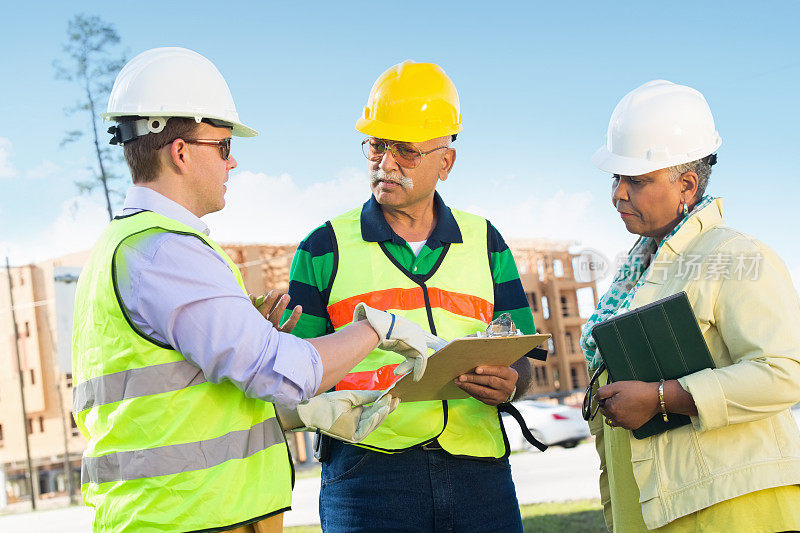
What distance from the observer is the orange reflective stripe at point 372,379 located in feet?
9.87

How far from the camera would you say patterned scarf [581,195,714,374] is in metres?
3.02

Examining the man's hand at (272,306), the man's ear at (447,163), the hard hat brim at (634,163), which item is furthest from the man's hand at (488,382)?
the man's ear at (447,163)

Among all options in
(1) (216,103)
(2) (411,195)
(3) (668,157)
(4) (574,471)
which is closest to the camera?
(1) (216,103)

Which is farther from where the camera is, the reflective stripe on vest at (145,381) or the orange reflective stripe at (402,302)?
the orange reflective stripe at (402,302)

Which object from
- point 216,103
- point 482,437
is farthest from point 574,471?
point 216,103

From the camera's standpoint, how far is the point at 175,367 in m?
2.04

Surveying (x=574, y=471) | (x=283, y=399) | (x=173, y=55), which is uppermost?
(x=173, y=55)

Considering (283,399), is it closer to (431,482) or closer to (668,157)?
(431,482)

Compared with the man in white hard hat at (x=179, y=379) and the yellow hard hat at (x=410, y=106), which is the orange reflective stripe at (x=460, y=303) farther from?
the man in white hard hat at (x=179, y=379)

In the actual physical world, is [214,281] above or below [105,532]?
above

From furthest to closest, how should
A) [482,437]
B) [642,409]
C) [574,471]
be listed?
1. [574,471]
2. [482,437]
3. [642,409]

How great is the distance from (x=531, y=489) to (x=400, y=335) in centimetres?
901

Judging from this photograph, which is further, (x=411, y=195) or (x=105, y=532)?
(x=411, y=195)

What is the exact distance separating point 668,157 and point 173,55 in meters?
1.69
